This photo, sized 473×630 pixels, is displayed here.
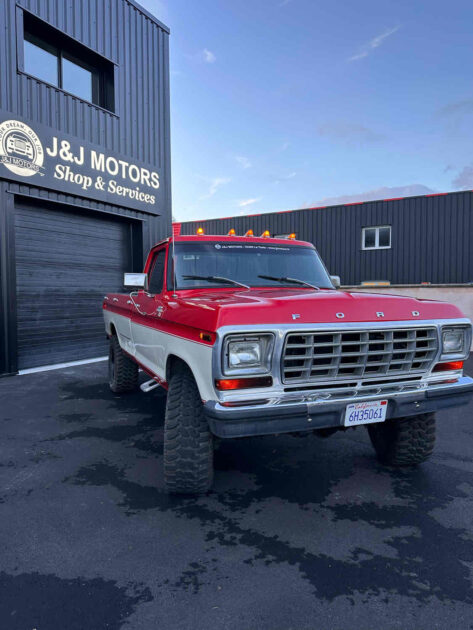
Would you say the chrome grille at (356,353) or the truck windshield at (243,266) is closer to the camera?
Answer: the chrome grille at (356,353)

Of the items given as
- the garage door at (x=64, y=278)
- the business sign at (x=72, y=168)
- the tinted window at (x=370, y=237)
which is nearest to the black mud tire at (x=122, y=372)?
the garage door at (x=64, y=278)

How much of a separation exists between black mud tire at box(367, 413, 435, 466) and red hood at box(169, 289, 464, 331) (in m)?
0.98

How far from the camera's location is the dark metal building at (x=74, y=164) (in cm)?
772

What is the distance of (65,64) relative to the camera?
9.08 m

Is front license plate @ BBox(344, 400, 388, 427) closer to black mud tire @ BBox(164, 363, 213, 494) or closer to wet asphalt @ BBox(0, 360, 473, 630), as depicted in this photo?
wet asphalt @ BBox(0, 360, 473, 630)

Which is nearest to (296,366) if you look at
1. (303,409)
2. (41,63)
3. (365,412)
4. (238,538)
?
(303,409)

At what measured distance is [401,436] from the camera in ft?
11.8

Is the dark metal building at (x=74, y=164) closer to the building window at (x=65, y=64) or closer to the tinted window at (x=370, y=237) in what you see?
the building window at (x=65, y=64)

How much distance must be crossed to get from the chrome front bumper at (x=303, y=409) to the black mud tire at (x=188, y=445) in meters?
Answer: 0.37

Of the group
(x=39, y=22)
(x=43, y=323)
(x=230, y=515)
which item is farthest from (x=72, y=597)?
(x=39, y=22)

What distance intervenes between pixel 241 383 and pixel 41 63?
9070mm

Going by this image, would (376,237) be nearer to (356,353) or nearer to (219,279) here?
(219,279)

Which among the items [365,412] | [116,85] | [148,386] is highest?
[116,85]

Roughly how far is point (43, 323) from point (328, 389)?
290 inches
